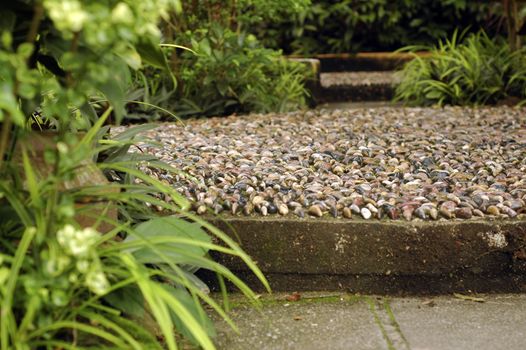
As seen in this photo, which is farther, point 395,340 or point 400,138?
point 400,138

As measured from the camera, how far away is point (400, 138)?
390 centimetres

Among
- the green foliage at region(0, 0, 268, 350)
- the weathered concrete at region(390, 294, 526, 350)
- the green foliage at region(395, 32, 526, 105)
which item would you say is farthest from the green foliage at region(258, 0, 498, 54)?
the green foliage at region(0, 0, 268, 350)

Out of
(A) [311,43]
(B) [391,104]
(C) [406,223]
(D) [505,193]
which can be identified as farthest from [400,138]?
(A) [311,43]

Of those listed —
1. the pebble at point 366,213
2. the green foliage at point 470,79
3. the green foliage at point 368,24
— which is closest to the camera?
the pebble at point 366,213

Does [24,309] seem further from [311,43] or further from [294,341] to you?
[311,43]

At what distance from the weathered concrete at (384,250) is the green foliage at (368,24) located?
5366mm

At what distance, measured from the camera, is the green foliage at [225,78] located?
527 centimetres

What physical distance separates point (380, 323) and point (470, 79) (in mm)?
3715

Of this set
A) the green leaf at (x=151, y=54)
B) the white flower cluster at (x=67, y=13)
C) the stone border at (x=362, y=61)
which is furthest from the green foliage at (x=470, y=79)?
the white flower cluster at (x=67, y=13)

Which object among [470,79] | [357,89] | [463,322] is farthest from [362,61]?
[463,322]

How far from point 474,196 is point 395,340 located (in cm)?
78

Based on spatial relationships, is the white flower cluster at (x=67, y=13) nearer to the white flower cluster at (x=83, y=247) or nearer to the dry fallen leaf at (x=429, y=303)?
the white flower cluster at (x=83, y=247)

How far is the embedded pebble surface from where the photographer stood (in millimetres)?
2594

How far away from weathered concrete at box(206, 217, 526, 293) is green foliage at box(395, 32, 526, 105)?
124 inches
